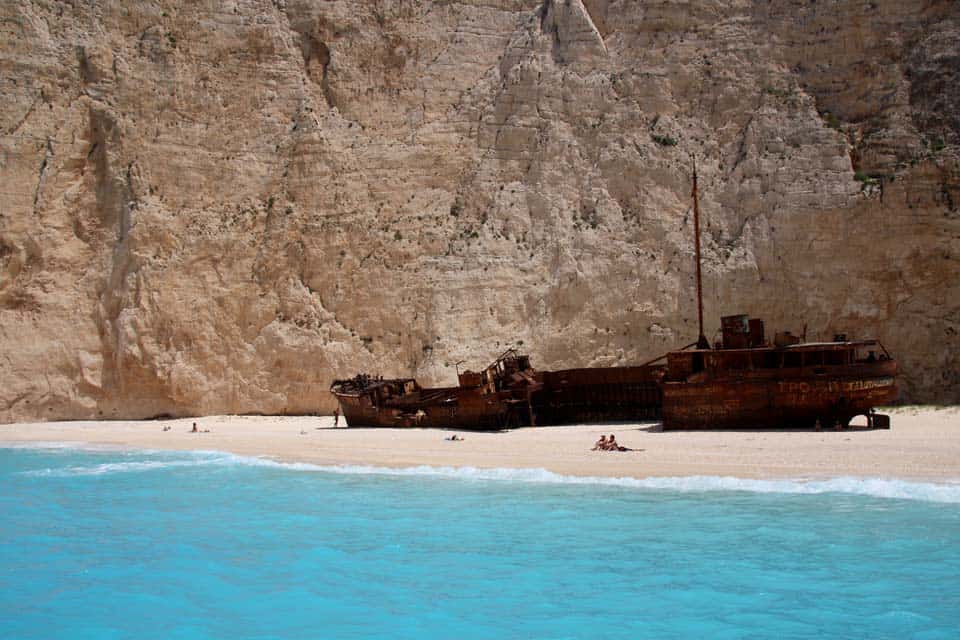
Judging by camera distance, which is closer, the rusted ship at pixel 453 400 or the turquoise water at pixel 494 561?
the turquoise water at pixel 494 561

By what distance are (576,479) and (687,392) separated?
6239mm

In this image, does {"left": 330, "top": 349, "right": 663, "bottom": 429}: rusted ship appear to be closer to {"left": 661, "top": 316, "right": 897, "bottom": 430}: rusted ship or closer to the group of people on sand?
{"left": 661, "top": 316, "right": 897, "bottom": 430}: rusted ship

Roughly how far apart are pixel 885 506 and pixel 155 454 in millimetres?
18124

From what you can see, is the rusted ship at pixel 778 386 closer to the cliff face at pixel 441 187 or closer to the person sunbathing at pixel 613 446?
the person sunbathing at pixel 613 446

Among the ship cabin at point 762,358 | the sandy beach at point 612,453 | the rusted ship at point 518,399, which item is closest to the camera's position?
the sandy beach at point 612,453

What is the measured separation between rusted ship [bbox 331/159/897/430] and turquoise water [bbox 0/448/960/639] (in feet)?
20.1

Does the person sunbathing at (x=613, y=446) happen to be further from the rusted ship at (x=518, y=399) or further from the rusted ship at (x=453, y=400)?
the rusted ship at (x=453, y=400)

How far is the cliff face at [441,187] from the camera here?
99.1ft

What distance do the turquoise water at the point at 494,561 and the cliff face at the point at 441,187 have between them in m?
14.9

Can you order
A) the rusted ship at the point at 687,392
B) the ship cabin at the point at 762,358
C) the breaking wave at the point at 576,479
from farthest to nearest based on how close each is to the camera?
the ship cabin at the point at 762,358 → the rusted ship at the point at 687,392 → the breaking wave at the point at 576,479

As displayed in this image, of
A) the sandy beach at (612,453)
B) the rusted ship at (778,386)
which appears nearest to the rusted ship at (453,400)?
the sandy beach at (612,453)

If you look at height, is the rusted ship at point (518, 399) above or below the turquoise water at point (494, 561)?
above

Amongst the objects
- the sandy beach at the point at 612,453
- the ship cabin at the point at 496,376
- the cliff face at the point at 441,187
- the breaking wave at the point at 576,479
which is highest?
the cliff face at the point at 441,187

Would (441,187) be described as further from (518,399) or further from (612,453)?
(612,453)
